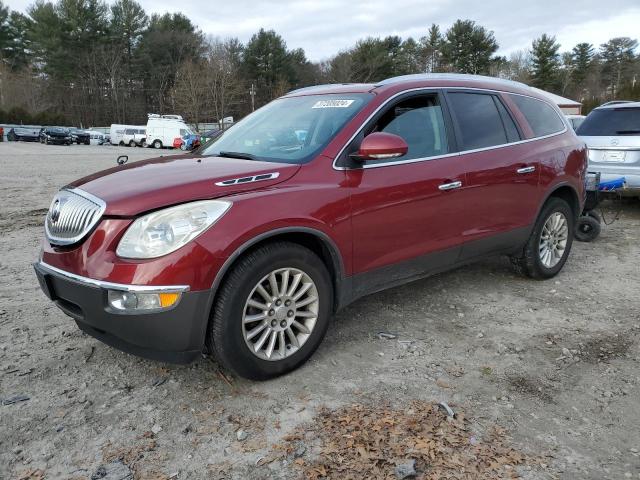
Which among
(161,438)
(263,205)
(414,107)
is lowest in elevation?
(161,438)

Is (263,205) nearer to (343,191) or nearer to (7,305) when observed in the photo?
(343,191)

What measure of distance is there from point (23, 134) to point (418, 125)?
162 ft

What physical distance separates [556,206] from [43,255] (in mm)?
4380

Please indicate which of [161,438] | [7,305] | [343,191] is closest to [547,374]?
[343,191]

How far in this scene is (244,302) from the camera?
9.39ft

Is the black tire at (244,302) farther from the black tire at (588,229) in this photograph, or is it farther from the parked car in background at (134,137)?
the parked car in background at (134,137)

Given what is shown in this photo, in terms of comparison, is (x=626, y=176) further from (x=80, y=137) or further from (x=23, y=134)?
(x=23, y=134)

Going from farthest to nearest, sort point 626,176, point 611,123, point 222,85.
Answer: point 222,85 < point 611,123 < point 626,176

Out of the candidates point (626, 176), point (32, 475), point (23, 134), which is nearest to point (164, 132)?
point (23, 134)

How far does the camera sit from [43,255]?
310 centimetres

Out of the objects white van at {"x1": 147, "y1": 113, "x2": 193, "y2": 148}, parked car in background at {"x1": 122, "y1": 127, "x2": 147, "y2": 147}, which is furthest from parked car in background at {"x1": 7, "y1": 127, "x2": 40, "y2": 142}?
white van at {"x1": 147, "y1": 113, "x2": 193, "y2": 148}

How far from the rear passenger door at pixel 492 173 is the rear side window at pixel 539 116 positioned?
0.27 metres

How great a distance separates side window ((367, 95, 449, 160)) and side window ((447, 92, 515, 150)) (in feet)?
0.65

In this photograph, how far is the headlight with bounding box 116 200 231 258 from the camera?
8.67ft
